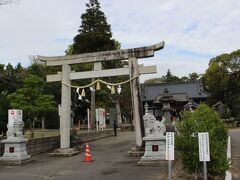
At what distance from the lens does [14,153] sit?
53.7 ft

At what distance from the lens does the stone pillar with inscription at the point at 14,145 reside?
1617cm

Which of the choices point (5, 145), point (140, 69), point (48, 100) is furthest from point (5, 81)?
point (140, 69)

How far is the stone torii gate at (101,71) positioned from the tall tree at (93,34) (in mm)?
15648

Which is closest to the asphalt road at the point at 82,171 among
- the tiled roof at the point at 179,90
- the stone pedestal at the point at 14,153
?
the stone pedestal at the point at 14,153

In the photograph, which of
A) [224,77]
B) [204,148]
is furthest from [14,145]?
[224,77]

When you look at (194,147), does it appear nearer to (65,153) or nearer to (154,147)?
(154,147)

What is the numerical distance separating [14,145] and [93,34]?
21377 millimetres

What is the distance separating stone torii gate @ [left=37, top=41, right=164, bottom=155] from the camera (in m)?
18.4

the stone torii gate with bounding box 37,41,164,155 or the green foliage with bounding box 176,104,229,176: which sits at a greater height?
the stone torii gate with bounding box 37,41,164,155

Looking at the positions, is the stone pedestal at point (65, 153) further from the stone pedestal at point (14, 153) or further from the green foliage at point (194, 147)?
the green foliage at point (194, 147)

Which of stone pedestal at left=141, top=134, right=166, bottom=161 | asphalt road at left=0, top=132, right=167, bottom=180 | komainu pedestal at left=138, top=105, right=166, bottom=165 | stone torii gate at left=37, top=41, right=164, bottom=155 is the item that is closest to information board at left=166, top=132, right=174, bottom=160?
asphalt road at left=0, top=132, right=167, bottom=180

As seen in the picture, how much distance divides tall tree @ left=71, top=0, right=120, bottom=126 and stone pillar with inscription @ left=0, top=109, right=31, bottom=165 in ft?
63.5

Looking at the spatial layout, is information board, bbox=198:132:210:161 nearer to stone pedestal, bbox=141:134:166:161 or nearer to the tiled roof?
stone pedestal, bbox=141:134:166:161

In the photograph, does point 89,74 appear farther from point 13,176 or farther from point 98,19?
point 98,19
